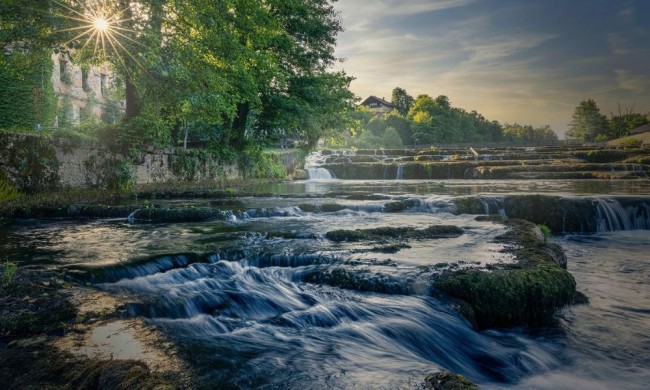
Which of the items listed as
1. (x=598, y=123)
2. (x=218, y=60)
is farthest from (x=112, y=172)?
(x=598, y=123)

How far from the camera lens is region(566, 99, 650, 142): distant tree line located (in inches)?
3802

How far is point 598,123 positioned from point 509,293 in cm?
12475

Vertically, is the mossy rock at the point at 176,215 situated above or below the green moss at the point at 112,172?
below

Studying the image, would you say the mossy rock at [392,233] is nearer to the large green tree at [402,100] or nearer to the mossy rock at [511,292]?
the mossy rock at [511,292]

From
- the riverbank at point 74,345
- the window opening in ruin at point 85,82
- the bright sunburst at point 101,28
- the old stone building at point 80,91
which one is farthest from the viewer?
the window opening in ruin at point 85,82

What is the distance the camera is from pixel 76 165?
13031mm

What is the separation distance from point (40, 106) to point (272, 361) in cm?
3169

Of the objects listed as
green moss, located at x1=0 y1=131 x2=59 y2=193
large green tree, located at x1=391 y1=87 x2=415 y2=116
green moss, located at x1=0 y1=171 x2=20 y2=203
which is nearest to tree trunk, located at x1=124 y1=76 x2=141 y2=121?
green moss, located at x1=0 y1=131 x2=59 y2=193

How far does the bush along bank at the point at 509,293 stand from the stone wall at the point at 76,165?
11.8 metres

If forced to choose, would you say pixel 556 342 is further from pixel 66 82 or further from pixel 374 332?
pixel 66 82

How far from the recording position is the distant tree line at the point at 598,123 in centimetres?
9656

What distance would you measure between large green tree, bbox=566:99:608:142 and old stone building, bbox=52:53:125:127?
4116 inches

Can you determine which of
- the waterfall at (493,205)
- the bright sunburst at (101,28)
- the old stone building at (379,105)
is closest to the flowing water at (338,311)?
the waterfall at (493,205)

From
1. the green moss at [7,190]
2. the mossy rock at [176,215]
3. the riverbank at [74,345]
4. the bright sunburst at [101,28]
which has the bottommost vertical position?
the riverbank at [74,345]
